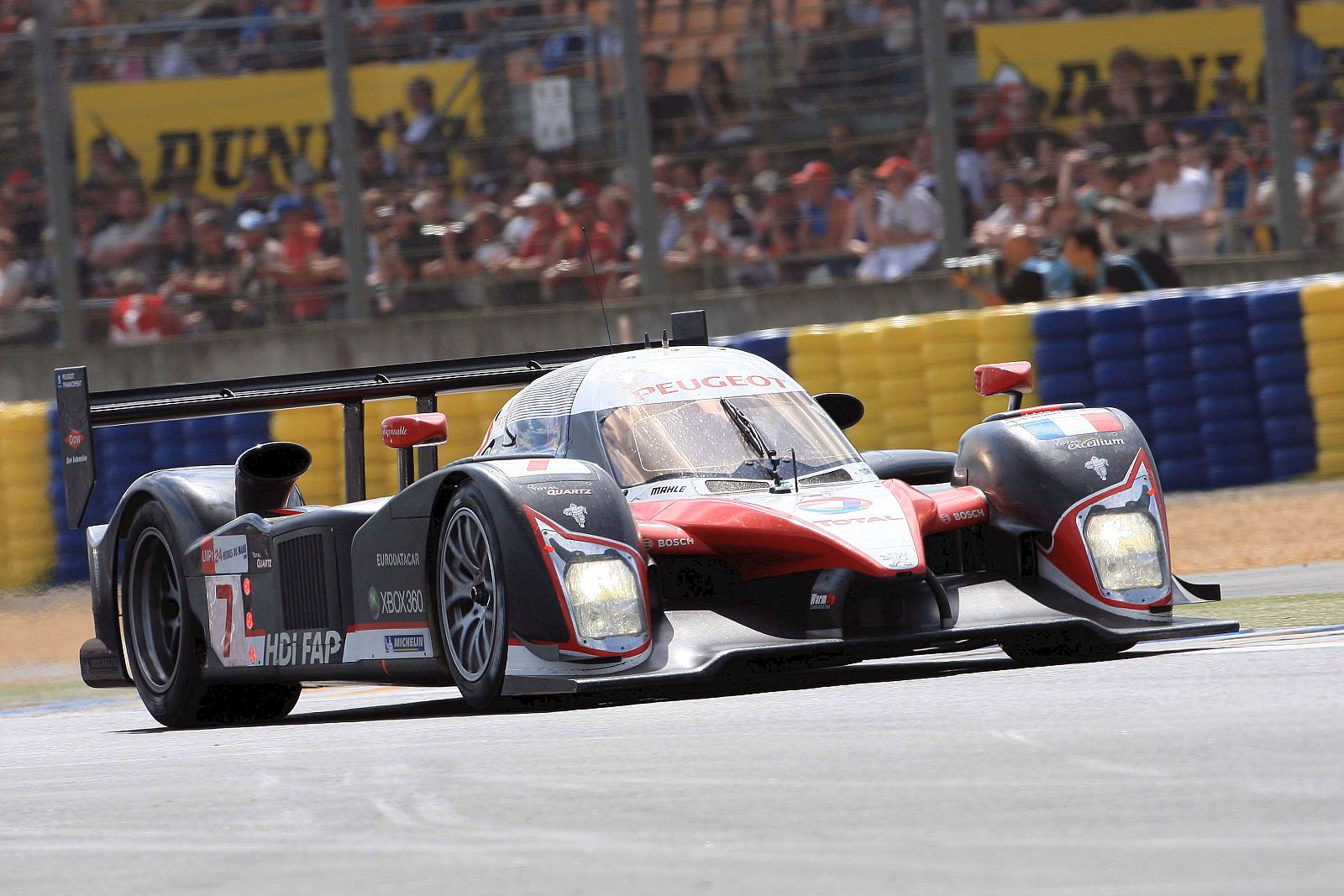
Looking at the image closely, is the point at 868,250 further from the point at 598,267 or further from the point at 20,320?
the point at 20,320

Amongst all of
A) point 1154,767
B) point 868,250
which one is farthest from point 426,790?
point 868,250

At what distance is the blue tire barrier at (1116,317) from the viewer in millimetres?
14078

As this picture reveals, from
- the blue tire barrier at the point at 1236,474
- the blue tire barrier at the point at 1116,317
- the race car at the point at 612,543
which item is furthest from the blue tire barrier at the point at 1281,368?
the race car at the point at 612,543

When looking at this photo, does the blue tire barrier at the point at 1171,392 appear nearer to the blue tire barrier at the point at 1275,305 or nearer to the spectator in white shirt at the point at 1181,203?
the blue tire barrier at the point at 1275,305

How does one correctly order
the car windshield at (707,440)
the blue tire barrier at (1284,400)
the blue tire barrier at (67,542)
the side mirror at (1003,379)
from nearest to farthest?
1. the car windshield at (707,440)
2. the side mirror at (1003,379)
3. the blue tire barrier at (1284,400)
4. the blue tire barrier at (67,542)

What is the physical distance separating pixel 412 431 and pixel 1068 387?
7.57 metres

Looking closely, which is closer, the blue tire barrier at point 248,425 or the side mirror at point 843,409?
the side mirror at point 843,409

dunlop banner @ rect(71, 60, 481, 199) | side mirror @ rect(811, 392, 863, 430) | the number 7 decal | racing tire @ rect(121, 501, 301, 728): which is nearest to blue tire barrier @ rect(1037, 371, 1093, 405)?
dunlop banner @ rect(71, 60, 481, 199)

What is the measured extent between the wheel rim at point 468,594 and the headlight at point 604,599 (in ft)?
0.92

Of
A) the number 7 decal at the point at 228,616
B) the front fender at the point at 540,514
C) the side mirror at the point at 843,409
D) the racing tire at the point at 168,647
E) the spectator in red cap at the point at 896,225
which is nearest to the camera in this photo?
the front fender at the point at 540,514

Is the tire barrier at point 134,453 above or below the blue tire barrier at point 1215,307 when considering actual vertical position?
below

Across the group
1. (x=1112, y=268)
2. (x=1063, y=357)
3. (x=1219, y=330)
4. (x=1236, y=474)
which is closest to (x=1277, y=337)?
(x=1219, y=330)

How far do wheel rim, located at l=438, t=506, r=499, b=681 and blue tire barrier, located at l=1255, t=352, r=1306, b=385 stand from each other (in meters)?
8.33

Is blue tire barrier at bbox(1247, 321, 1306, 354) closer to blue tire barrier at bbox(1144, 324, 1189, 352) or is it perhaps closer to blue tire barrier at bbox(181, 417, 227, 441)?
blue tire barrier at bbox(1144, 324, 1189, 352)
